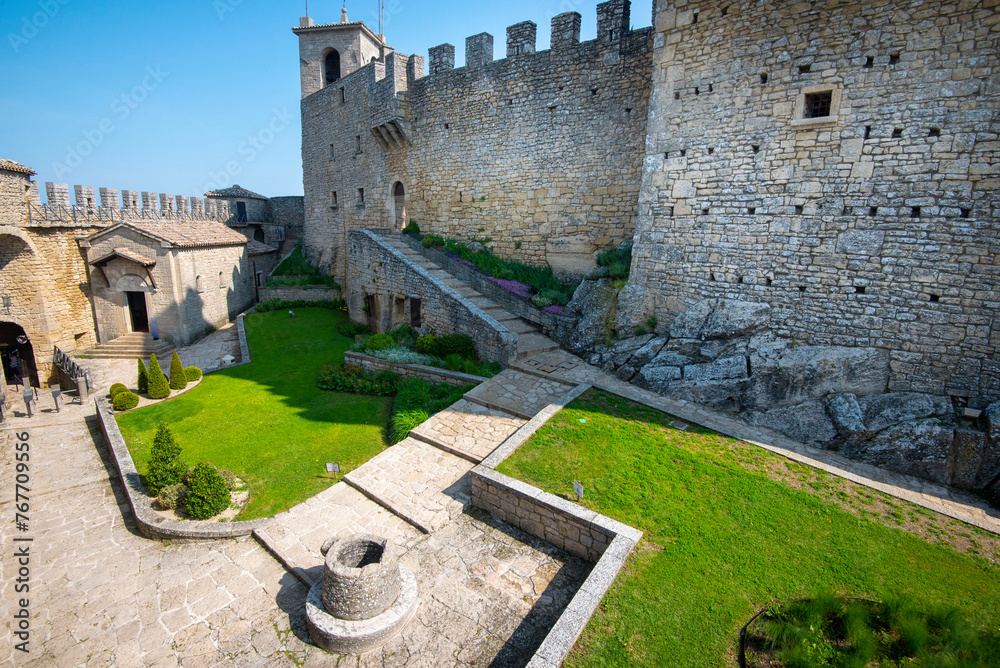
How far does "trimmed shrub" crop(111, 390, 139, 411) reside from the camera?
11.5 metres

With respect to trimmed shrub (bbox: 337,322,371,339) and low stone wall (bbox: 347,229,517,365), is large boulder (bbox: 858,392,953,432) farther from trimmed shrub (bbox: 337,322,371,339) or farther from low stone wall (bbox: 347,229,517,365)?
trimmed shrub (bbox: 337,322,371,339)

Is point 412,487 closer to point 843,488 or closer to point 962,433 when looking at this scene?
point 843,488

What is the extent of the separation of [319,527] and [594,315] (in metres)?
7.68

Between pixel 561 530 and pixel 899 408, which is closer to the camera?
pixel 561 530

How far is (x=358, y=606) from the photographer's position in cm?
516

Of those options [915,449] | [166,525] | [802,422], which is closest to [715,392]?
[802,422]

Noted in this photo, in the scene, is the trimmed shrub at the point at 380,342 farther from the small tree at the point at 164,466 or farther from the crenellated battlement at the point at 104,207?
the crenellated battlement at the point at 104,207

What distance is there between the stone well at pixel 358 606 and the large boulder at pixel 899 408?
7.79 metres

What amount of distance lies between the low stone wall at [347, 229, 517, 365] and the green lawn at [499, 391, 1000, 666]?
182 inches

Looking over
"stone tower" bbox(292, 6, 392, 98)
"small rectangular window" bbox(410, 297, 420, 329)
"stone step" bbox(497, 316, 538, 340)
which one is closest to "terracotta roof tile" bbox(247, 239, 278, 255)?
"stone tower" bbox(292, 6, 392, 98)

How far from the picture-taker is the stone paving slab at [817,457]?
668 centimetres

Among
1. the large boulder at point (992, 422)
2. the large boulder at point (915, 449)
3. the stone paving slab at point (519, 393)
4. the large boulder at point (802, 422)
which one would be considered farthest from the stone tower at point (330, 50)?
the large boulder at point (992, 422)

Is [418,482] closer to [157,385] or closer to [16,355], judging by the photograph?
[157,385]

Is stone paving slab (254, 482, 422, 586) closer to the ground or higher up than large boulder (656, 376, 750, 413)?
closer to the ground
